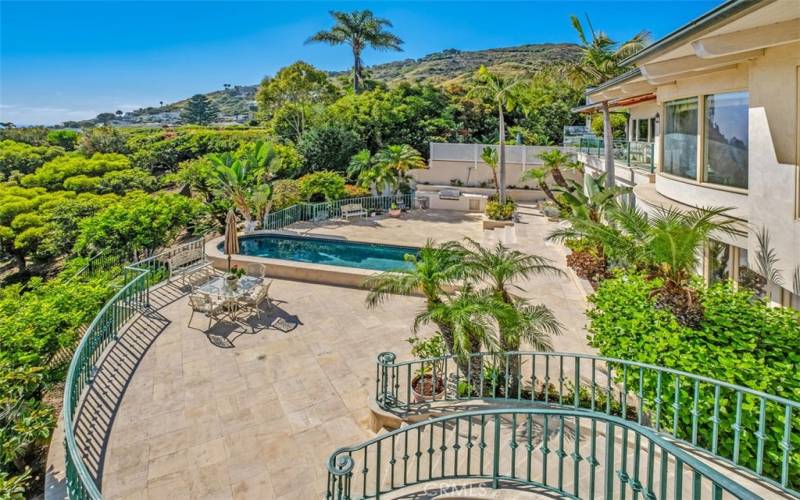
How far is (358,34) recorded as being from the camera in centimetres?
4141

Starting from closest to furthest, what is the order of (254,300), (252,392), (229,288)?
(252,392), (229,288), (254,300)

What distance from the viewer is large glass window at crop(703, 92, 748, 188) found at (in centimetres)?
783

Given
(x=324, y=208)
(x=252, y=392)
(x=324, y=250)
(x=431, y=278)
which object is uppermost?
(x=324, y=208)

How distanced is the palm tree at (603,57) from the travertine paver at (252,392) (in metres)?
8.08

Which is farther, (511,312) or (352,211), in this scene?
(352,211)

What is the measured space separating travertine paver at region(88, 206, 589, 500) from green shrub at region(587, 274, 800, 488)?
10.2 ft

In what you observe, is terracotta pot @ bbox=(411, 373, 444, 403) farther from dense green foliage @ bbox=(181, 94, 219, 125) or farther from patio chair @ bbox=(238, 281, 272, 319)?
dense green foliage @ bbox=(181, 94, 219, 125)

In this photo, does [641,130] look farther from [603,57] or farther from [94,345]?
[94,345]

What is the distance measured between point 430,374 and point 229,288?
22.3ft

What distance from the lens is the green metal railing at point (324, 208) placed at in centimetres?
2323

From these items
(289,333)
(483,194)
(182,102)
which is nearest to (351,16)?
(483,194)

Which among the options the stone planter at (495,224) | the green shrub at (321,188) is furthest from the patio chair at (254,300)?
the green shrub at (321,188)

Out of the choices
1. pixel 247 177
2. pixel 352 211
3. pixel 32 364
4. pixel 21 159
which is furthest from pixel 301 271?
pixel 21 159

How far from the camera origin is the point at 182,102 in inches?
6471
